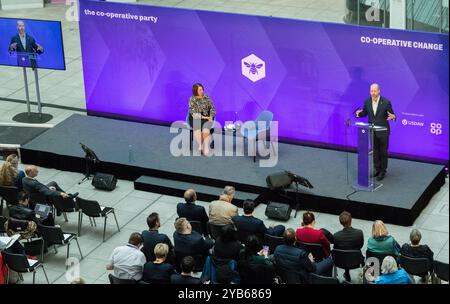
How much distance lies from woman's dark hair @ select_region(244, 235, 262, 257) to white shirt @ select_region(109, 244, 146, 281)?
4.84ft

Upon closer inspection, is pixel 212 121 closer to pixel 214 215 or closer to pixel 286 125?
pixel 286 125

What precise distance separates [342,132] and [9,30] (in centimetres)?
686

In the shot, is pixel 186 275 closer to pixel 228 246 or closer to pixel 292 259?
pixel 228 246

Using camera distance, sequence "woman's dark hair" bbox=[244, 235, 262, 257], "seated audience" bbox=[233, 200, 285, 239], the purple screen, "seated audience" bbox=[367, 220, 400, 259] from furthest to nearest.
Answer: the purple screen < "seated audience" bbox=[233, 200, 285, 239] < "seated audience" bbox=[367, 220, 400, 259] < "woman's dark hair" bbox=[244, 235, 262, 257]

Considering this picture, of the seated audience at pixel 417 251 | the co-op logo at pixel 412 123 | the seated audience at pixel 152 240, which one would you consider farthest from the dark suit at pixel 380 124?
the seated audience at pixel 152 240

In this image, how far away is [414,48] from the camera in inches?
684

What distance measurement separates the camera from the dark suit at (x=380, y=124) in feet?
54.9

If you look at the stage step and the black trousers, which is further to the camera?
the stage step

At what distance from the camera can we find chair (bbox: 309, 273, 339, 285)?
13.2 m

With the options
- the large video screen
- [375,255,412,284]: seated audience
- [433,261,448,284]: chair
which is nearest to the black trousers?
[433,261,448,284]: chair

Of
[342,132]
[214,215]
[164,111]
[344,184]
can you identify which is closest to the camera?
[214,215]

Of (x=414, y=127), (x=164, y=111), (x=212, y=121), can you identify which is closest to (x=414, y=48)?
(x=414, y=127)

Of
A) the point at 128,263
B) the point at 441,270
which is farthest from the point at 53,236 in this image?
the point at 441,270

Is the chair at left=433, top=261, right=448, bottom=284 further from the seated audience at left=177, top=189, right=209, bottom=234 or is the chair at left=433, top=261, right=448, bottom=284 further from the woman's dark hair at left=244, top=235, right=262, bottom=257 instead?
the seated audience at left=177, top=189, right=209, bottom=234
